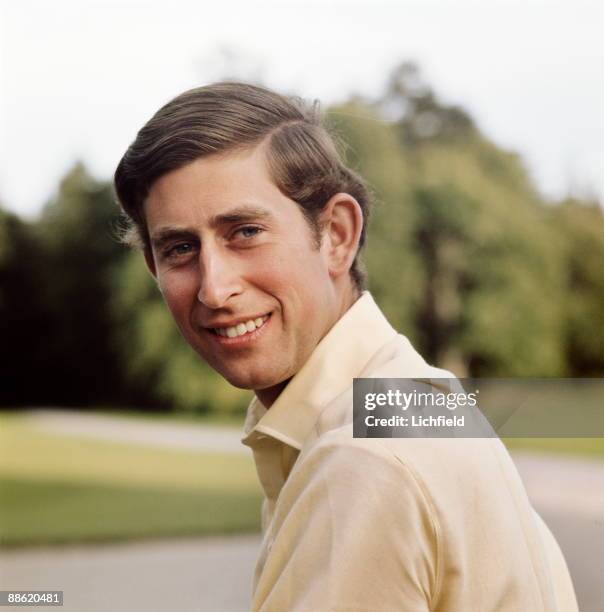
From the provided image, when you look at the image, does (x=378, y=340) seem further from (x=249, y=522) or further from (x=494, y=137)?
(x=494, y=137)

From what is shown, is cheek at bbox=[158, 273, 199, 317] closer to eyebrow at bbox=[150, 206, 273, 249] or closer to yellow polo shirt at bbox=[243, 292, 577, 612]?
eyebrow at bbox=[150, 206, 273, 249]

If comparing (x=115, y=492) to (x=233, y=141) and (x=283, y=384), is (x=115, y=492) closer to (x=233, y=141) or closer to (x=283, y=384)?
(x=283, y=384)

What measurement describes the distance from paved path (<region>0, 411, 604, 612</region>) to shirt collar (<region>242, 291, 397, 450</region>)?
3.81 meters

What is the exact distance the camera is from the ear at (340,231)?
1473 millimetres

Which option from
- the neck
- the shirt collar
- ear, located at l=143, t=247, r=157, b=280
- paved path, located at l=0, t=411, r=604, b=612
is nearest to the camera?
the shirt collar

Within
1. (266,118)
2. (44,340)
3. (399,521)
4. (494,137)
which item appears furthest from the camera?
(494,137)

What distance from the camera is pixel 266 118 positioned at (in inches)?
54.7

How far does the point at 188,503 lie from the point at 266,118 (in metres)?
8.16

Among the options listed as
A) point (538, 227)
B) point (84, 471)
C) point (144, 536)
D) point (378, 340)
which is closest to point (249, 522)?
point (144, 536)

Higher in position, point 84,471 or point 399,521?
point 399,521

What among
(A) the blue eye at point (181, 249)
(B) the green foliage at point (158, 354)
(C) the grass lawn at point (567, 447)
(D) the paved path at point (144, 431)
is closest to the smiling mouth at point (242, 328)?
(A) the blue eye at point (181, 249)

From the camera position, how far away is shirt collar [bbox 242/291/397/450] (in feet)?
4.22

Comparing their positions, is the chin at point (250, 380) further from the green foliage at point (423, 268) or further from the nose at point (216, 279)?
the green foliage at point (423, 268)

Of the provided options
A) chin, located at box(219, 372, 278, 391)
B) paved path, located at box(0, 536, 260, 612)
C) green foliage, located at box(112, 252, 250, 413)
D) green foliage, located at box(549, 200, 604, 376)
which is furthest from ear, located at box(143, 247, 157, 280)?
green foliage, located at box(549, 200, 604, 376)
